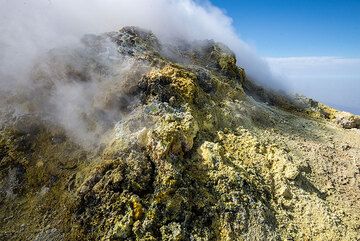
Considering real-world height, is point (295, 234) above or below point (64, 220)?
above

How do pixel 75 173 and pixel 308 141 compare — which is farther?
pixel 308 141

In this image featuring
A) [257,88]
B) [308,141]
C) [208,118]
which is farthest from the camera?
[257,88]

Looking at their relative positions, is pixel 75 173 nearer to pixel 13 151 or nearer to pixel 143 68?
pixel 13 151

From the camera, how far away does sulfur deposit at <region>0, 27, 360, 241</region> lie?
14195 mm

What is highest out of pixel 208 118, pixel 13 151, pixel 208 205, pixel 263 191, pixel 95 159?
pixel 208 118

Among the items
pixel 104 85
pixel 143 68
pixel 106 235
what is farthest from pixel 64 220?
pixel 143 68

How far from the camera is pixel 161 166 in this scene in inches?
612

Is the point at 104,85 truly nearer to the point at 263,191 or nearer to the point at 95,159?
the point at 95,159

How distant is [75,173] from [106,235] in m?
3.85

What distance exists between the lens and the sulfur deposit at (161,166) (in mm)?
14195

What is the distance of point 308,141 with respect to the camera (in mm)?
22188

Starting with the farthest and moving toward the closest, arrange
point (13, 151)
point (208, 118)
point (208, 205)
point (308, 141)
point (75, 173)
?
point (308, 141) → point (208, 118) → point (13, 151) → point (75, 173) → point (208, 205)

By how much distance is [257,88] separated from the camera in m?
32.6

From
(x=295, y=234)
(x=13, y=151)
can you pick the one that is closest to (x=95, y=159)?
(x=13, y=151)
